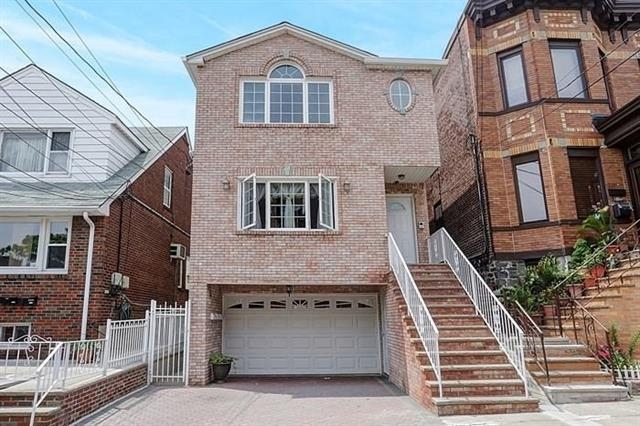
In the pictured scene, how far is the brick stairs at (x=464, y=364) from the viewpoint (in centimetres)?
728

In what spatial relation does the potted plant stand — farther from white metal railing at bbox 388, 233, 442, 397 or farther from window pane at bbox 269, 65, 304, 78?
window pane at bbox 269, 65, 304, 78

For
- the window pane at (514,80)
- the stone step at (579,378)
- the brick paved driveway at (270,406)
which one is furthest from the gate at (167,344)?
the window pane at (514,80)

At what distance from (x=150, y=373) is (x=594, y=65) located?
1462cm

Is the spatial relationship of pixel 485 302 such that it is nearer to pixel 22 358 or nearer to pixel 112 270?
pixel 112 270

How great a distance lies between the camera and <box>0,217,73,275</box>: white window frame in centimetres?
1077

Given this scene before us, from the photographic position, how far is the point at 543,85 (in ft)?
43.1

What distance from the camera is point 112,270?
11.4 meters

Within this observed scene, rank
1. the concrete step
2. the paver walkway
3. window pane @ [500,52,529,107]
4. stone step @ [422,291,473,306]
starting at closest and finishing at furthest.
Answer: the paver walkway → the concrete step → stone step @ [422,291,473,306] → window pane @ [500,52,529,107]

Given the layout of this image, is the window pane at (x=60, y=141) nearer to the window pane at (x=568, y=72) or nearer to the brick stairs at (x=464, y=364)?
the brick stairs at (x=464, y=364)

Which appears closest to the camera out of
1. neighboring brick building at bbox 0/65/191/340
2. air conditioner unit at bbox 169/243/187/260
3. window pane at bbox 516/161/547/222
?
neighboring brick building at bbox 0/65/191/340

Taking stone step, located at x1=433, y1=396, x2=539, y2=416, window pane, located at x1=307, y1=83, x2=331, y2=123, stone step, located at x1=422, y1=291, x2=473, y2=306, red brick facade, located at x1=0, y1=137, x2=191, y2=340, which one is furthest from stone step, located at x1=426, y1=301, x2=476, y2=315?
red brick facade, located at x1=0, y1=137, x2=191, y2=340

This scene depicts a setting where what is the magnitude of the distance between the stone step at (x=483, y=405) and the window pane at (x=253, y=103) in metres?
7.87

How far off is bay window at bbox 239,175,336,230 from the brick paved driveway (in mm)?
3698

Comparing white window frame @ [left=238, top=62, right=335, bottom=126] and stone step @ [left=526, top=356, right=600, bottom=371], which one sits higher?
white window frame @ [left=238, top=62, right=335, bottom=126]
